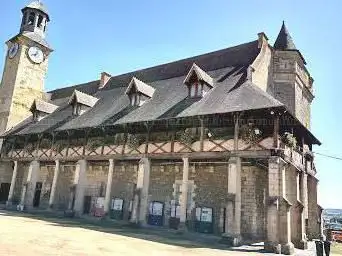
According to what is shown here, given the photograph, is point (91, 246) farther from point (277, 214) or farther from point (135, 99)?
point (135, 99)

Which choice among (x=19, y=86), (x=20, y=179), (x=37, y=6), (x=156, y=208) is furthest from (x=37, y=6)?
(x=156, y=208)

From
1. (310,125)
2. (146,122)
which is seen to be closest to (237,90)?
(146,122)

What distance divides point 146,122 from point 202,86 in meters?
3.63

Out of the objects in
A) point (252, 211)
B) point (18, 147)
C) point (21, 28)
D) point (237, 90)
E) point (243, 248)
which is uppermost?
point (21, 28)

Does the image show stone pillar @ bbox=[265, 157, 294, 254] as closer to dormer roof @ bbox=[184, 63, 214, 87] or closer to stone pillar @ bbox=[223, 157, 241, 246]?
stone pillar @ bbox=[223, 157, 241, 246]

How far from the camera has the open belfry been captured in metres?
13.9

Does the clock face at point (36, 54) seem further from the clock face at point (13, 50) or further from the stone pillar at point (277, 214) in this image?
the stone pillar at point (277, 214)

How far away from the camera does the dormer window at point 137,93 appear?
19828 millimetres

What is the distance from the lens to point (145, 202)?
16.7 meters

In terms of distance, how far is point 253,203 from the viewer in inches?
600

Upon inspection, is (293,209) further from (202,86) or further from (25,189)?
(25,189)

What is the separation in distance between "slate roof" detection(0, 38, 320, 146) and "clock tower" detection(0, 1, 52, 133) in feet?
11.3

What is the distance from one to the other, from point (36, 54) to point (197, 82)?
18666 mm

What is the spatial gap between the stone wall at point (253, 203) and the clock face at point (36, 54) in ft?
73.6
